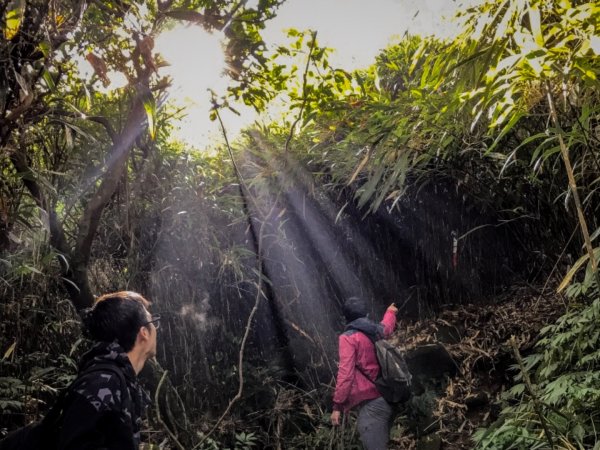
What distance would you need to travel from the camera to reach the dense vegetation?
2385 millimetres

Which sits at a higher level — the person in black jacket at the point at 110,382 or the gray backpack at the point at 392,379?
the person in black jacket at the point at 110,382

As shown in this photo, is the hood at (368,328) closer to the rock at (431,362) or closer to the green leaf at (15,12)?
the rock at (431,362)

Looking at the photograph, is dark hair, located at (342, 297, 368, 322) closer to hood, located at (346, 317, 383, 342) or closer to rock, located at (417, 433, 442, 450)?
hood, located at (346, 317, 383, 342)

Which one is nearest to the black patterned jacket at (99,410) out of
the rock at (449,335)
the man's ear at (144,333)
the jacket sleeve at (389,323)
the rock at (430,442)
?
the man's ear at (144,333)

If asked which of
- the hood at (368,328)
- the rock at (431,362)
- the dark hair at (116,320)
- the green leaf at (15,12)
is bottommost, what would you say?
the rock at (431,362)

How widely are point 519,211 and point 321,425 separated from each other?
262 centimetres

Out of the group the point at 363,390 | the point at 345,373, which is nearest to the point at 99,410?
the point at 345,373

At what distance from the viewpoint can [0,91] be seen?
5.47ft

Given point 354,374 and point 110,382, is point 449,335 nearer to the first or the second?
point 354,374

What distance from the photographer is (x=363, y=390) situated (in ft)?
10.4

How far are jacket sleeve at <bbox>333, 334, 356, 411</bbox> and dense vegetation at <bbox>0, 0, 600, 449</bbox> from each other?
2.10 ft

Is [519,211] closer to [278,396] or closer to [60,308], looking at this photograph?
[278,396]

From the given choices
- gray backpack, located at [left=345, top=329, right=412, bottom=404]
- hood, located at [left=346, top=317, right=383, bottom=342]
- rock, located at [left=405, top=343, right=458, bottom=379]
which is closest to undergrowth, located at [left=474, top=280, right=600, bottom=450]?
gray backpack, located at [left=345, top=329, right=412, bottom=404]

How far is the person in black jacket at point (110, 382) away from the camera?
51.7 inches
